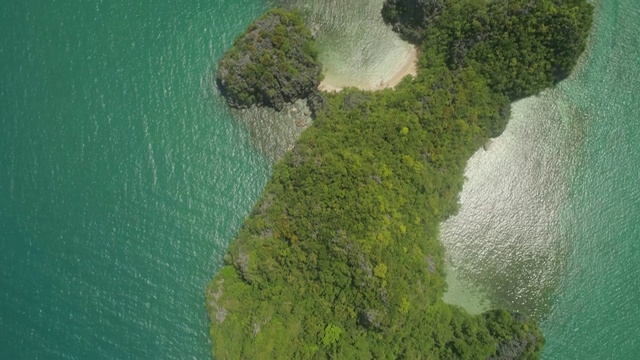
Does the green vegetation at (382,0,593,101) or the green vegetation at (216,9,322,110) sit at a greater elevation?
the green vegetation at (382,0,593,101)

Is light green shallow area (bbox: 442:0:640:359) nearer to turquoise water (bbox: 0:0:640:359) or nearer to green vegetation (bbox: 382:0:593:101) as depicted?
turquoise water (bbox: 0:0:640:359)

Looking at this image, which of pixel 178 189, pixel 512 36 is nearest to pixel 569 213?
pixel 512 36

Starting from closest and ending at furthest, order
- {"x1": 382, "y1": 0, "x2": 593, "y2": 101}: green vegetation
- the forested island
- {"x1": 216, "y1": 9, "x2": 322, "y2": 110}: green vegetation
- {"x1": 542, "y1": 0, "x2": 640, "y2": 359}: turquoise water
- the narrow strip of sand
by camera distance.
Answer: the forested island → {"x1": 382, "y1": 0, "x2": 593, "y2": 101}: green vegetation → {"x1": 216, "y1": 9, "x2": 322, "y2": 110}: green vegetation → {"x1": 542, "y1": 0, "x2": 640, "y2": 359}: turquoise water → the narrow strip of sand

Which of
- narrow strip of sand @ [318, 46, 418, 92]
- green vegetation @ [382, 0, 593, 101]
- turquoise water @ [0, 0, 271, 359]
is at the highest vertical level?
green vegetation @ [382, 0, 593, 101]

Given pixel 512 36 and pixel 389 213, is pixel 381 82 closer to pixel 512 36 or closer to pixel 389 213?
pixel 512 36

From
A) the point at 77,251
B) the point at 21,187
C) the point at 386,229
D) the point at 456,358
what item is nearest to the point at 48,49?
the point at 21,187

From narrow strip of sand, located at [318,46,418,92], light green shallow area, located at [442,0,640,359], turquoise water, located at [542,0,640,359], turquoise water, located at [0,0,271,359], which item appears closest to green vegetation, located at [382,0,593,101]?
narrow strip of sand, located at [318,46,418,92]
